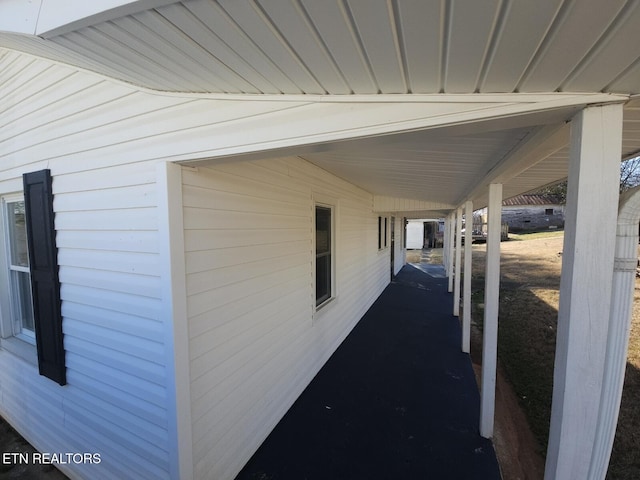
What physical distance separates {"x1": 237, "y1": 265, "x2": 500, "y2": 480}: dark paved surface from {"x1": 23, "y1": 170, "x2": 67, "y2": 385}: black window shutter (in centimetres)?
186

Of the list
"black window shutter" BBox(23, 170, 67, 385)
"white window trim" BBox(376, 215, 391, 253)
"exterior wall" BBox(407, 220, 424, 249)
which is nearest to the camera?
"black window shutter" BBox(23, 170, 67, 385)

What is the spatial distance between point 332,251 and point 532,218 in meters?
27.4

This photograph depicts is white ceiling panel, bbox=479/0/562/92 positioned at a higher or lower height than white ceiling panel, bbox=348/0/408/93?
lower

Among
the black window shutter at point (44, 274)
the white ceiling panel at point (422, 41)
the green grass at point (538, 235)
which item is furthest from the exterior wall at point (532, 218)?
the black window shutter at point (44, 274)

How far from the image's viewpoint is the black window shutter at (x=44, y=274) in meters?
2.37

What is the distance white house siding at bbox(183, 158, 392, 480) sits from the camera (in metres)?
1.96

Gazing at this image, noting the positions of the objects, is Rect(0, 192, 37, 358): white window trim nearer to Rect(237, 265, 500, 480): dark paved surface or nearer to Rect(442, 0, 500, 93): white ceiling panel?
Rect(237, 265, 500, 480): dark paved surface

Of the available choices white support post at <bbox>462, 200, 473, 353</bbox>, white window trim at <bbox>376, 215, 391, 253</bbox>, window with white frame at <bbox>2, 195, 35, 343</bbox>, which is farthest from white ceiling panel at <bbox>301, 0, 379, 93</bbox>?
white window trim at <bbox>376, 215, 391, 253</bbox>

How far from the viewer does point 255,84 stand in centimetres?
134

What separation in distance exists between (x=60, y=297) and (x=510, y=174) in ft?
12.4

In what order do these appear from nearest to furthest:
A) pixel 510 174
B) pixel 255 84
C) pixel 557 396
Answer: pixel 557 396 < pixel 255 84 < pixel 510 174

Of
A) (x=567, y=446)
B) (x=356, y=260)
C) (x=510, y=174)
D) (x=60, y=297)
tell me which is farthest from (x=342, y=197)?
(x=567, y=446)

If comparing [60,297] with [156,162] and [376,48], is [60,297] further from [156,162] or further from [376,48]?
[376,48]

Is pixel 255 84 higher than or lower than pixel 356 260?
higher
